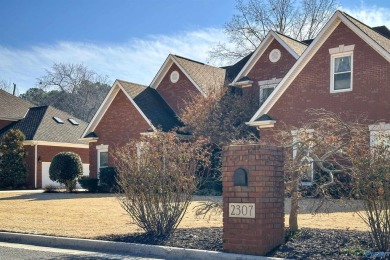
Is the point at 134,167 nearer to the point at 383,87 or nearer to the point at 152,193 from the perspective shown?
the point at 152,193

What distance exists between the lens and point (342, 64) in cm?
1983

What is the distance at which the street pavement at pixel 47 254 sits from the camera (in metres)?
8.23

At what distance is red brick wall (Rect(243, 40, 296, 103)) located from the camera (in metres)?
25.2

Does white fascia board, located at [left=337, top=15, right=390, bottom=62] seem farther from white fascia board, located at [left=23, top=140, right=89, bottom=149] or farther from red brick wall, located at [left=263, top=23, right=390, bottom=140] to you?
white fascia board, located at [left=23, top=140, right=89, bottom=149]

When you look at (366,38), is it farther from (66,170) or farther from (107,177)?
(66,170)

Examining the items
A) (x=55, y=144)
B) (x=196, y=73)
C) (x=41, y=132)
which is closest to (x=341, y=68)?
(x=196, y=73)

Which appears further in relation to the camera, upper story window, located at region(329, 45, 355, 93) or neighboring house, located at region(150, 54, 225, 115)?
neighboring house, located at region(150, 54, 225, 115)

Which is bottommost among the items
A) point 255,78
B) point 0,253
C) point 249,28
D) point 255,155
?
point 0,253

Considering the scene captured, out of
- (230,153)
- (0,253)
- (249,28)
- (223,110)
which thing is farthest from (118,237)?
(249,28)

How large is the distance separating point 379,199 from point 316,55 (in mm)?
13896

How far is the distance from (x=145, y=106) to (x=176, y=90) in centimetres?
252

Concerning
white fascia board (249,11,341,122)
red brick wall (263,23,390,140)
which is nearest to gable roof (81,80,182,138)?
white fascia board (249,11,341,122)

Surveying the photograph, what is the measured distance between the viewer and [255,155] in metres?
7.78

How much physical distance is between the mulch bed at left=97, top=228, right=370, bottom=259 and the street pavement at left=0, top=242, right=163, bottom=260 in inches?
30.9
